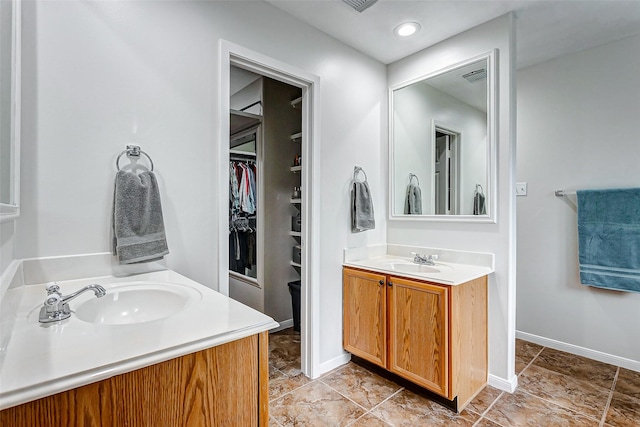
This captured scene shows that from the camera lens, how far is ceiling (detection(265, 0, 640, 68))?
2.00 m

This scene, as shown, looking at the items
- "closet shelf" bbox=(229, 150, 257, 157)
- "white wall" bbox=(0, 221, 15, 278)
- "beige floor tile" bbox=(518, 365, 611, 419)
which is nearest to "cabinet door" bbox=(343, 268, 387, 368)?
"beige floor tile" bbox=(518, 365, 611, 419)

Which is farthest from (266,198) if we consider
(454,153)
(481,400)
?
(481,400)

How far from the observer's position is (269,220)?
10.1 feet

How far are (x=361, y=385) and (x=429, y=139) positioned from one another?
1952mm

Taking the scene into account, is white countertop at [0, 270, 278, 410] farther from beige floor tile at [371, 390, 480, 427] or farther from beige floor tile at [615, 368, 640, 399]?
beige floor tile at [615, 368, 640, 399]

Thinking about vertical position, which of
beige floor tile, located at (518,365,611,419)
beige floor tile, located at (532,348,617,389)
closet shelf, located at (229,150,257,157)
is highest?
closet shelf, located at (229,150,257,157)

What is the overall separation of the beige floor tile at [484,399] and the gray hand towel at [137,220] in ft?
6.51

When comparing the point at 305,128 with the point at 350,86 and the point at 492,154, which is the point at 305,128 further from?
the point at 492,154

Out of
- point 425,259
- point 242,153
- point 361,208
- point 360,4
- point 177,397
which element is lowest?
point 177,397

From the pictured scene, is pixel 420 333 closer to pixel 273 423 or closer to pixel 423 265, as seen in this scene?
pixel 423 265

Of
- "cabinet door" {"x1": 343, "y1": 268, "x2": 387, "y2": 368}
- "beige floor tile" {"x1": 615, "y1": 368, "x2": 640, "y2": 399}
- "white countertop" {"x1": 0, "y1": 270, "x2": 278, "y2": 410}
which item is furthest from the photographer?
"cabinet door" {"x1": 343, "y1": 268, "x2": 387, "y2": 368}

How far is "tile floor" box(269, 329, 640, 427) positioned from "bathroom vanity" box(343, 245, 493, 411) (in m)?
0.12

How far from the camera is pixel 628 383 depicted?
84.6 inches

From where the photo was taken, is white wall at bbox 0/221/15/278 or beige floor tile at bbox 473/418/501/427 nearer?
white wall at bbox 0/221/15/278
